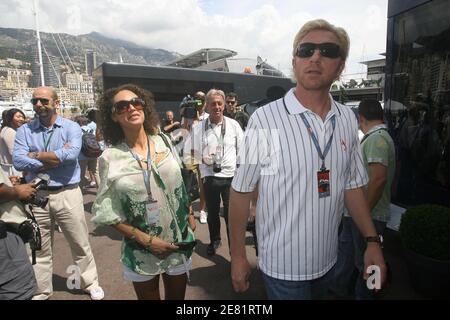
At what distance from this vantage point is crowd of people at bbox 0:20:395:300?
1.53 m

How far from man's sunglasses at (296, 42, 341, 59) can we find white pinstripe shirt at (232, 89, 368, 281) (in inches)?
9.2

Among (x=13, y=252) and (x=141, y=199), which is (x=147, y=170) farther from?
(x=13, y=252)

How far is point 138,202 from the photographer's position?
2.03 meters

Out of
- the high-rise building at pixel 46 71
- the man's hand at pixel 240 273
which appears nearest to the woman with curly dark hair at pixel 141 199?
the man's hand at pixel 240 273

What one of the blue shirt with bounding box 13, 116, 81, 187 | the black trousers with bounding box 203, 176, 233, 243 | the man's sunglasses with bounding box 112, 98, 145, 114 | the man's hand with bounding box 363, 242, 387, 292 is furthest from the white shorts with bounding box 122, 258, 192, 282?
the black trousers with bounding box 203, 176, 233, 243

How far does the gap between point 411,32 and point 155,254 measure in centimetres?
418

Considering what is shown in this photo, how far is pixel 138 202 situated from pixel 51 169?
1562 millimetres

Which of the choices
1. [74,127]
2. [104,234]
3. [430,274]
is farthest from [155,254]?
[104,234]

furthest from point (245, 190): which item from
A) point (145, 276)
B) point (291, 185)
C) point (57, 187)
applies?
point (57, 187)

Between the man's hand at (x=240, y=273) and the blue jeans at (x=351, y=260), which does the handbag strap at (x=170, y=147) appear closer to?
the man's hand at (x=240, y=273)

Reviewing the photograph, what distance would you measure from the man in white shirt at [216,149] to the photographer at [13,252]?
206 centimetres

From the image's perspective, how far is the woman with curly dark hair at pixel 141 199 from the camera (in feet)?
6.61

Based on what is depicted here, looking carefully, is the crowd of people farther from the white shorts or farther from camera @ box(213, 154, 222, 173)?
camera @ box(213, 154, 222, 173)

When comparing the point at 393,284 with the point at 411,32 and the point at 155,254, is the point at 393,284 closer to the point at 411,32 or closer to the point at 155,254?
the point at 155,254
